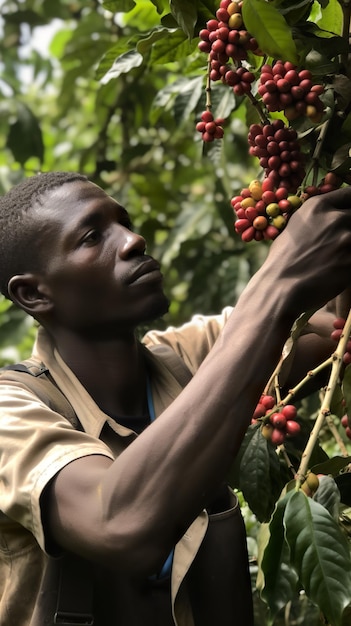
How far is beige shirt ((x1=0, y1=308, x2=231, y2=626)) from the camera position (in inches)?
58.9

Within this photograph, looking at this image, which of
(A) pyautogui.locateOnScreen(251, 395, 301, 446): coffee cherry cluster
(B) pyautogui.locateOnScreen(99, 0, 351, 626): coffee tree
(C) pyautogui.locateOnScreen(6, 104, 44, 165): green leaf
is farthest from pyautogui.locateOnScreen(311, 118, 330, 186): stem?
(C) pyautogui.locateOnScreen(6, 104, 44, 165): green leaf

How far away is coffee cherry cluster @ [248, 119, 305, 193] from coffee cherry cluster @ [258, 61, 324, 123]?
3 cm

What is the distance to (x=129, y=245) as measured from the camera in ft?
5.74

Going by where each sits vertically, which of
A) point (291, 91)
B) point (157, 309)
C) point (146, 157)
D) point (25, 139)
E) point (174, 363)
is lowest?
point (146, 157)

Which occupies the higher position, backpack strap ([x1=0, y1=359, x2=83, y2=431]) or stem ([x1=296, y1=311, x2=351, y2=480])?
stem ([x1=296, y1=311, x2=351, y2=480])

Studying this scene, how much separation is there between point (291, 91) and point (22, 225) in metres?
0.62

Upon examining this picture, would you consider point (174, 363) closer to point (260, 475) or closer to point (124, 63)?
point (260, 475)

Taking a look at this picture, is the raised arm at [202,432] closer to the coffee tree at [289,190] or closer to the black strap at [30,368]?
the coffee tree at [289,190]

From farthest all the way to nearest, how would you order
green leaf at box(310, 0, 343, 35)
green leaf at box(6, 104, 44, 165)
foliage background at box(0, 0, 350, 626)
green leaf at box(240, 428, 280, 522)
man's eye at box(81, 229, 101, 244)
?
green leaf at box(6, 104, 44, 165) < foliage background at box(0, 0, 350, 626) < man's eye at box(81, 229, 101, 244) < green leaf at box(310, 0, 343, 35) < green leaf at box(240, 428, 280, 522)

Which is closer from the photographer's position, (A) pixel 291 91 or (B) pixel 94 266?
(A) pixel 291 91

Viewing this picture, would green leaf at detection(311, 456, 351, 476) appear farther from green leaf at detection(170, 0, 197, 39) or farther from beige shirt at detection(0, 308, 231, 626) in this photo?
green leaf at detection(170, 0, 197, 39)

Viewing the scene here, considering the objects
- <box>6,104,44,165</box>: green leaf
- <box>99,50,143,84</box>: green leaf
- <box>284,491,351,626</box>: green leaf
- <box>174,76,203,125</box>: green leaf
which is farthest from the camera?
<box>6,104,44,165</box>: green leaf

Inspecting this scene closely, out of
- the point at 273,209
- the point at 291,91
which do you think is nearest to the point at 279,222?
the point at 273,209

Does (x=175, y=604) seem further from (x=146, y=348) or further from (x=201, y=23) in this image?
(x=201, y=23)
